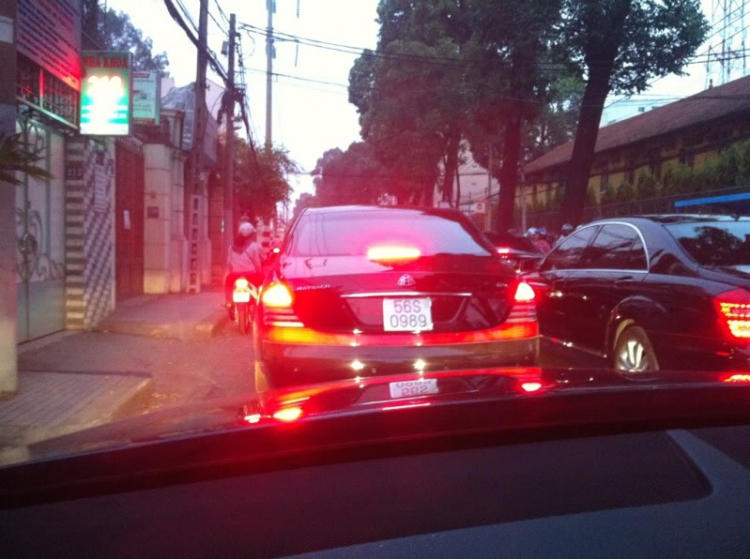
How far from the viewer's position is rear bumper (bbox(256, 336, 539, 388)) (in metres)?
4.32

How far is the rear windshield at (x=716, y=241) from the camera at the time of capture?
5492mm

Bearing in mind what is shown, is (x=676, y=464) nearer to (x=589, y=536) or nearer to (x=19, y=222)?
(x=589, y=536)

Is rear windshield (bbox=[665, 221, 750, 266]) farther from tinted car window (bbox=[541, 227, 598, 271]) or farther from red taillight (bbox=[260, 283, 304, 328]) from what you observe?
red taillight (bbox=[260, 283, 304, 328])

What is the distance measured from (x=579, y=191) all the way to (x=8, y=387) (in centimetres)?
1679

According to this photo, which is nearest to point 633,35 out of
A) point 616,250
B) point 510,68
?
point 510,68

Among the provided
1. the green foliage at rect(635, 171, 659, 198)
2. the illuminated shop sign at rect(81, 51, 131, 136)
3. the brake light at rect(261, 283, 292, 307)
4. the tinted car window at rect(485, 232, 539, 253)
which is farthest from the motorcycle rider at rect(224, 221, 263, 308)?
the green foliage at rect(635, 171, 659, 198)

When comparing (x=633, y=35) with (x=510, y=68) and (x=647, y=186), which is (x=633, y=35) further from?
(x=647, y=186)

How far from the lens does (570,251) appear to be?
7562 millimetres

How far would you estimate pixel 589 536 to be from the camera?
152 cm

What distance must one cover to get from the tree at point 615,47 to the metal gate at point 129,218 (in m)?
10.5

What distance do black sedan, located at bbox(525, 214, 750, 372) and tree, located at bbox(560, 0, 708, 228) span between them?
13248 mm

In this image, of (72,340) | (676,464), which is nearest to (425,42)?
(72,340)

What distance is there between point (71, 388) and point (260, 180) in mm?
26354

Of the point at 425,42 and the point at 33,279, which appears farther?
the point at 425,42
